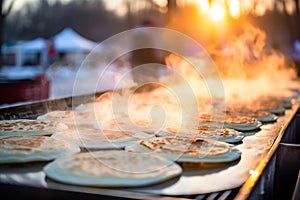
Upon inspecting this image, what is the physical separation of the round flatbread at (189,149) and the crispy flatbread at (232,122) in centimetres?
74

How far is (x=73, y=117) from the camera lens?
11.2 ft

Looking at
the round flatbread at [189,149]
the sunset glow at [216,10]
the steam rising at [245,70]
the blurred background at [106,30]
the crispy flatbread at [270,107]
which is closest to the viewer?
the round flatbread at [189,149]

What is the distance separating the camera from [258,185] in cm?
179

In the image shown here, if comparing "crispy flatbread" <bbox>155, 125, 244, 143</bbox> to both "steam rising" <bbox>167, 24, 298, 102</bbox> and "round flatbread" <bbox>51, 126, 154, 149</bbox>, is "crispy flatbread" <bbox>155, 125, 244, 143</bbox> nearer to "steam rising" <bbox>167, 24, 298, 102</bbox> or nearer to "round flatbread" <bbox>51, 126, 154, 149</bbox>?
"round flatbread" <bbox>51, 126, 154, 149</bbox>

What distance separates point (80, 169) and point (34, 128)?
113 centimetres

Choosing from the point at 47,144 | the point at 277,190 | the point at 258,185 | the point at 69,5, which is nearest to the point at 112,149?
the point at 47,144

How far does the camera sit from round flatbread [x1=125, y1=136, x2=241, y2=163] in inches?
84.2

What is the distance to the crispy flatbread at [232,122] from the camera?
10.6ft

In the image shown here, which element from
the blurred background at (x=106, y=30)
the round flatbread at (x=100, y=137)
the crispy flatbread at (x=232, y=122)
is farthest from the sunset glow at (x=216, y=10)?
the round flatbread at (x=100, y=137)

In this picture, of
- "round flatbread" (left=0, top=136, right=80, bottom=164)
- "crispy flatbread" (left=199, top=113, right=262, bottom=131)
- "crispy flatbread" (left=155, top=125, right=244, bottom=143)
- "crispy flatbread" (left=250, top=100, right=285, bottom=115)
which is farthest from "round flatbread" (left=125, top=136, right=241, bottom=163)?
"crispy flatbread" (left=250, top=100, right=285, bottom=115)

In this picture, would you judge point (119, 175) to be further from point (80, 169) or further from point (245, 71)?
point (245, 71)

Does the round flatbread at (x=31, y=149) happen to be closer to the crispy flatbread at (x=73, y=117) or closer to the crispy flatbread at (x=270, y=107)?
the crispy flatbread at (x=73, y=117)

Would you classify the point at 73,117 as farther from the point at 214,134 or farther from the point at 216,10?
the point at 216,10

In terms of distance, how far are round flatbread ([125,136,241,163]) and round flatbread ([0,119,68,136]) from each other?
76cm
